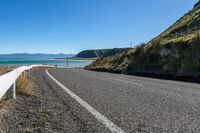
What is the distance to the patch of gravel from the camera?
5.75m

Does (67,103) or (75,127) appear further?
(67,103)

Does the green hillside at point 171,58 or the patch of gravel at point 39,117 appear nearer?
the patch of gravel at point 39,117

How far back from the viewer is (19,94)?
1109 cm

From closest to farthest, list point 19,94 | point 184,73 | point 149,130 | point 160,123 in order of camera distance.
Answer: point 149,130 → point 160,123 → point 19,94 → point 184,73

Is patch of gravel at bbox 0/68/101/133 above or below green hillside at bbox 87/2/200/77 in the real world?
below

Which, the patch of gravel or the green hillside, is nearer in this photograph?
the patch of gravel

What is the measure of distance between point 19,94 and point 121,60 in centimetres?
3448

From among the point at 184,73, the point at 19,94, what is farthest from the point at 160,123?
the point at 184,73

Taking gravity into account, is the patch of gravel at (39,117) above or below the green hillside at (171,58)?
below

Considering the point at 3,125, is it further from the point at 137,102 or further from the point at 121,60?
the point at 121,60

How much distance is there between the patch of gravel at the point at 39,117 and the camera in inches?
227

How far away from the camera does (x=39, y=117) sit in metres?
6.84

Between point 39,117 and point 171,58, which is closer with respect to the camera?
point 39,117

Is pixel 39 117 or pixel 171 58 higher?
pixel 171 58
